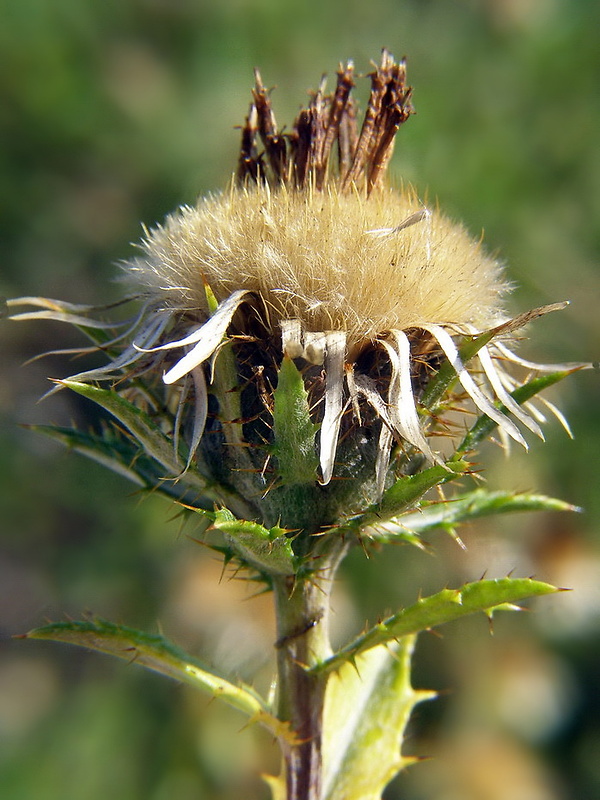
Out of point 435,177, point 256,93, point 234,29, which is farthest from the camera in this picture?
point 234,29

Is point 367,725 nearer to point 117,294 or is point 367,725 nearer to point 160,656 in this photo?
point 160,656

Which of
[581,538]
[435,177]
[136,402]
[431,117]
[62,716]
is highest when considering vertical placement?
[431,117]

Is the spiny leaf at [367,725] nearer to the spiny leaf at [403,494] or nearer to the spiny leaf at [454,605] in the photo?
the spiny leaf at [454,605]

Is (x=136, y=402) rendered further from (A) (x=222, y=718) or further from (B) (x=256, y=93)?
(A) (x=222, y=718)

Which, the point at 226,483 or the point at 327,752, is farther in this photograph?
the point at 327,752

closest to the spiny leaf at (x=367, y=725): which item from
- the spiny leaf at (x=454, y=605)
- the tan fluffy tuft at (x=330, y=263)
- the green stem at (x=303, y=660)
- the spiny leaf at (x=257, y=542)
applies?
the green stem at (x=303, y=660)


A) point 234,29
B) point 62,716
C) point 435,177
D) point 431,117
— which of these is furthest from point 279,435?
point 234,29

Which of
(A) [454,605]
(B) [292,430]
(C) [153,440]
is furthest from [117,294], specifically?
(A) [454,605]
